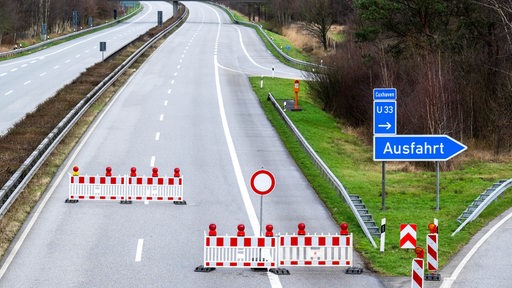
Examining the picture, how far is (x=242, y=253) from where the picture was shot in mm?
17625

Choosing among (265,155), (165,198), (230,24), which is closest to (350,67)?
(265,155)

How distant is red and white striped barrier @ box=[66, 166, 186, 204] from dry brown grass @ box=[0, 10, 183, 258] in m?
1.15

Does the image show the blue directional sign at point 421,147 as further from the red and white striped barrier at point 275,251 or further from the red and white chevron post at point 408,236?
the red and white striped barrier at point 275,251

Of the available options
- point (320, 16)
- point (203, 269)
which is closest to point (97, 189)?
point (203, 269)

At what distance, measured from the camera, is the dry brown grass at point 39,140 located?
22045 mm

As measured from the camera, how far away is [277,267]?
1767cm

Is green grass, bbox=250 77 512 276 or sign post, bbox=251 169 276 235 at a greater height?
sign post, bbox=251 169 276 235

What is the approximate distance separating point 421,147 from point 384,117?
4.91 feet

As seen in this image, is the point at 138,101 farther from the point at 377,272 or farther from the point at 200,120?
the point at 377,272

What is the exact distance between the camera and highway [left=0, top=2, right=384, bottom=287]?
17.3m

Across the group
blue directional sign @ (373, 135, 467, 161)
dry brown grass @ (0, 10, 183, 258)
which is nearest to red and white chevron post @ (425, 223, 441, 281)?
blue directional sign @ (373, 135, 467, 161)

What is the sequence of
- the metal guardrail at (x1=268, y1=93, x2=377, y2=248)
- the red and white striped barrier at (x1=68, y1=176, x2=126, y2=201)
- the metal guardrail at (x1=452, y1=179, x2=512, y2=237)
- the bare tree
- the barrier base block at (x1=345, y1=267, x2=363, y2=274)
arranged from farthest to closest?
the bare tree
the red and white striped barrier at (x1=68, y1=176, x2=126, y2=201)
the metal guardrail at (x1=452, y1=179, x2=512, y2=237)
the metal guardrail at (x1=268, y1=93, x2=377, y2=248)
the barrier base block at (x1=345, y1=267, x2=363, y2=274)

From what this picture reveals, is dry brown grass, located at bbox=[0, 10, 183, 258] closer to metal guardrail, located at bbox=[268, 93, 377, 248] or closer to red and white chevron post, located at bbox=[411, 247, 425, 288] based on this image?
metal guardrail, located at bbox=[268, 93, 377, 248]

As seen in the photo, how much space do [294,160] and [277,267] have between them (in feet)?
45.7
